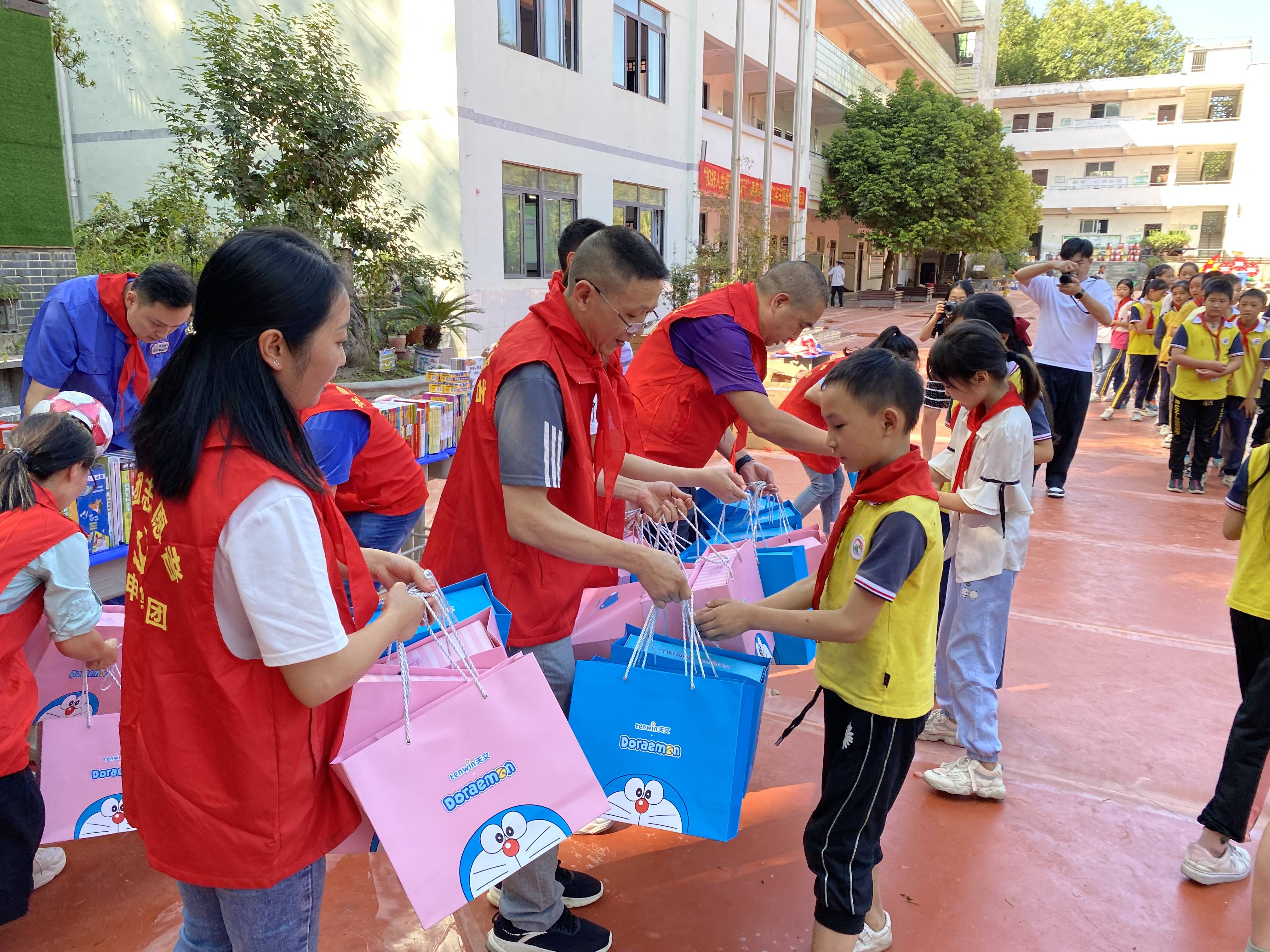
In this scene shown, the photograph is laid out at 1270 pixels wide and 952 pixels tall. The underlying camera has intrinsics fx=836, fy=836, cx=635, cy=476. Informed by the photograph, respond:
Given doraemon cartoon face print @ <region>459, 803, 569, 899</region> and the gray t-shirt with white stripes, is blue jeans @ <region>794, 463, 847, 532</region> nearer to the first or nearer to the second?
the gray t-shirt with white stripes

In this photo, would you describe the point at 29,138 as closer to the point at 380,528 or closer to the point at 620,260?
the point at 380,528

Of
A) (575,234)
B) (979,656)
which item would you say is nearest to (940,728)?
(979,656)

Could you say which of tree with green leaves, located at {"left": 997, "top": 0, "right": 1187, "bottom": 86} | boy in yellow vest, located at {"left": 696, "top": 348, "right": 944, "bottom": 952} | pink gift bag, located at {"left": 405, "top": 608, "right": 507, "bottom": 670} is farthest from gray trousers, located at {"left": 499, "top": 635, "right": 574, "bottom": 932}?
tree with green leaves, located at {"left": 997, "top": 0, "right": 1187, "bottom": 86}

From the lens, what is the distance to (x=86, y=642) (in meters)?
2.24

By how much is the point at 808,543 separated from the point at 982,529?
1.90 ft

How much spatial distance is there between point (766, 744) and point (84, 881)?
2293 mm

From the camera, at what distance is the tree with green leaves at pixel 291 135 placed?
320 inches

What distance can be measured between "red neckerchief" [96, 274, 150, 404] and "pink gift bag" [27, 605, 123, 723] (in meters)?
1.32

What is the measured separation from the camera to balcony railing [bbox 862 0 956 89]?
2630 cm

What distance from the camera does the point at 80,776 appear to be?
2.16 meters

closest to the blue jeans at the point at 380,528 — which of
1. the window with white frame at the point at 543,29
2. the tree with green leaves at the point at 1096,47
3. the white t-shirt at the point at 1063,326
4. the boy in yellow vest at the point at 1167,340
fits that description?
the white t-shirt at the point at 1063,326

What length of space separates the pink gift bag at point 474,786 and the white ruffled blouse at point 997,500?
1682 mm

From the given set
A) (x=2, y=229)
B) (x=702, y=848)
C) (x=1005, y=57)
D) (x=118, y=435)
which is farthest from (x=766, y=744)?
(x=1005, y=57)

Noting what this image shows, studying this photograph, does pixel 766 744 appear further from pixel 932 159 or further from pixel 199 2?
pixel 932 159
